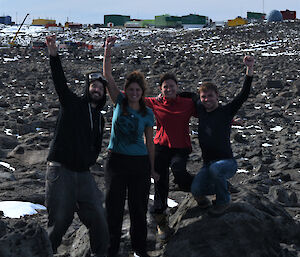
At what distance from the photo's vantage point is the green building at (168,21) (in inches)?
2530

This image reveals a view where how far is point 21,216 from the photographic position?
6.00 metres

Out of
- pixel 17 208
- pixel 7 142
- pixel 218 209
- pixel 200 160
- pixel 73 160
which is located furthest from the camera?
pixel 7 142

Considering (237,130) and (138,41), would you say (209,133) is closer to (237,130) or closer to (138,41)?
(237,130)

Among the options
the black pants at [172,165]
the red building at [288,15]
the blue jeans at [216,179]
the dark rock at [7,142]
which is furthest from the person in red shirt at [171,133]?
the red building at [288,15]

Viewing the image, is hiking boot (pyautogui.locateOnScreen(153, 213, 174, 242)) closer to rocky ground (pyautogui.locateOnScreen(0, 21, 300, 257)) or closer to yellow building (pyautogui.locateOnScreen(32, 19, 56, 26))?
rocky ground (pyautogui.locateOnScreen(0, 21, 300, 257))

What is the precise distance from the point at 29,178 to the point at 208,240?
4310 mm

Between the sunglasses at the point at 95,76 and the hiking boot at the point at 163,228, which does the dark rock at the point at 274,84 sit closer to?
the hiking boot at the point at 163,228

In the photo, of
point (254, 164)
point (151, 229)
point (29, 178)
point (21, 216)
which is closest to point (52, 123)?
point (29, 178)

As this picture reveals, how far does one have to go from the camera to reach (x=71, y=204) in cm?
399

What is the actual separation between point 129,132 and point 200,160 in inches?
213

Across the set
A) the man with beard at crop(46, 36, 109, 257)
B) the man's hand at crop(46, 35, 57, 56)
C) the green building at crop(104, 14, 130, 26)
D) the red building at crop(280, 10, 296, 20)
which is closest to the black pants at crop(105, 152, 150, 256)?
the man with beard at crop(46, 36, 109, 257)

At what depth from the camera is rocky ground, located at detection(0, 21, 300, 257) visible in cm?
442

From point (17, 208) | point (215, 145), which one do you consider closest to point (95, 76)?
point (215, 145)

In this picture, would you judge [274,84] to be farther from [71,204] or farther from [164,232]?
[71,204]
